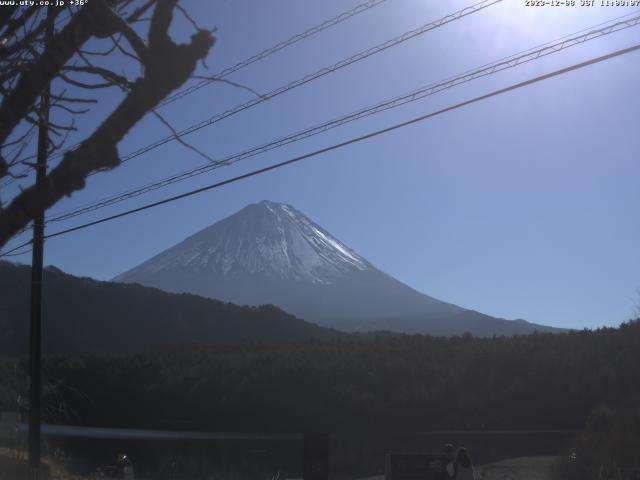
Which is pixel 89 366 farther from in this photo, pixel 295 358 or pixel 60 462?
pixel 60 462

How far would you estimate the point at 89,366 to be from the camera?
45.3 metres

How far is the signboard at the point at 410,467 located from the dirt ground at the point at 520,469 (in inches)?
315

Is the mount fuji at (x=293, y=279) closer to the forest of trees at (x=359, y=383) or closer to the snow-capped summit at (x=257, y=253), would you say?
the snow-capped summit at (x=257, y=253)

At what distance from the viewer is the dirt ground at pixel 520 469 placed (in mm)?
21467

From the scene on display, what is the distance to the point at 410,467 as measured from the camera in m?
12.5

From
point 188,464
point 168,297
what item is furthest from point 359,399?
point 168,297

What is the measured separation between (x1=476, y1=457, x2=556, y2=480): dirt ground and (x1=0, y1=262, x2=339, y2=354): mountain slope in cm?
4009

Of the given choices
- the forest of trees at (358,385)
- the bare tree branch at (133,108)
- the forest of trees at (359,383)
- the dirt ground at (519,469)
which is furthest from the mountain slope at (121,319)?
the bare tree branch at (133,108)

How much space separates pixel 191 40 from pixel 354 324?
115373 mm

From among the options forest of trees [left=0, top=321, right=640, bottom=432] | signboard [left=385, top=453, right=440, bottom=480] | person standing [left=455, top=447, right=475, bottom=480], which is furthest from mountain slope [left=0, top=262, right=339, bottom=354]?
signboard [left=385, top=453, right=440, bottom=480]

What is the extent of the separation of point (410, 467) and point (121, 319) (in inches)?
2219

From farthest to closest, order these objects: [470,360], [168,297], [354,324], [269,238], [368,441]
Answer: [269,238] → [354,324] → [168,297] → [470,360] → [368,441]

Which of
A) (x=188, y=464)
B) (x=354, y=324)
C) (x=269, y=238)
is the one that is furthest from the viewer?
(x=269, y=238)

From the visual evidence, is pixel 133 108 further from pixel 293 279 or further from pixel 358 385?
pixel 293 279
